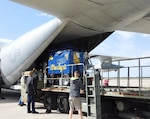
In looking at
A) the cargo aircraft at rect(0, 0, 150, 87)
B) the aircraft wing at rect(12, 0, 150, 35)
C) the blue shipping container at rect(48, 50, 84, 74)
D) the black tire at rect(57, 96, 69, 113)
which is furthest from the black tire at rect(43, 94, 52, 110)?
the aircraft wing at rect(12, 0, 150, 35)

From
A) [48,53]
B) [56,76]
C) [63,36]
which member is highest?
[63,36]

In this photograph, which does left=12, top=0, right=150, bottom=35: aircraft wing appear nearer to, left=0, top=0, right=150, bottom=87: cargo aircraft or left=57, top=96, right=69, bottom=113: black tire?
left=0, top=0, right=150, bottom=87: cargo aircraft

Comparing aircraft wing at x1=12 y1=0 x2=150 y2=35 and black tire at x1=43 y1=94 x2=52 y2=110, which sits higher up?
aircraft wing at x1=12 y1=0 x2=150 y2=35

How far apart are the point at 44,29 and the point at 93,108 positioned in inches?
214

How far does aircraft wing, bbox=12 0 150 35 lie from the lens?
30.9ft

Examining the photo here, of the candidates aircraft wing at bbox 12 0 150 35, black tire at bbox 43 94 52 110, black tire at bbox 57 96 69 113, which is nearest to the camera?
aircraft wing at bbox 12 0 150 35

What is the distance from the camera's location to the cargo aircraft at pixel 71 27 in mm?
9748

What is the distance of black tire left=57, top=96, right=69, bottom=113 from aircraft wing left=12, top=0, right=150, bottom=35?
128 inches

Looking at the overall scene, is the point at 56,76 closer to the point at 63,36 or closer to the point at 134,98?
the point at 63,36

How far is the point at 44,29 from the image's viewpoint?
1273 centimetres

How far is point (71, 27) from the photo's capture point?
1223cm

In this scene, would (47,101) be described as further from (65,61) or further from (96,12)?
(96,12)

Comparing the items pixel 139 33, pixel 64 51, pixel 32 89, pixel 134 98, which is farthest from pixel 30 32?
pixel 134 98

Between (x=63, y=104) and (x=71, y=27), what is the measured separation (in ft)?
11.6
